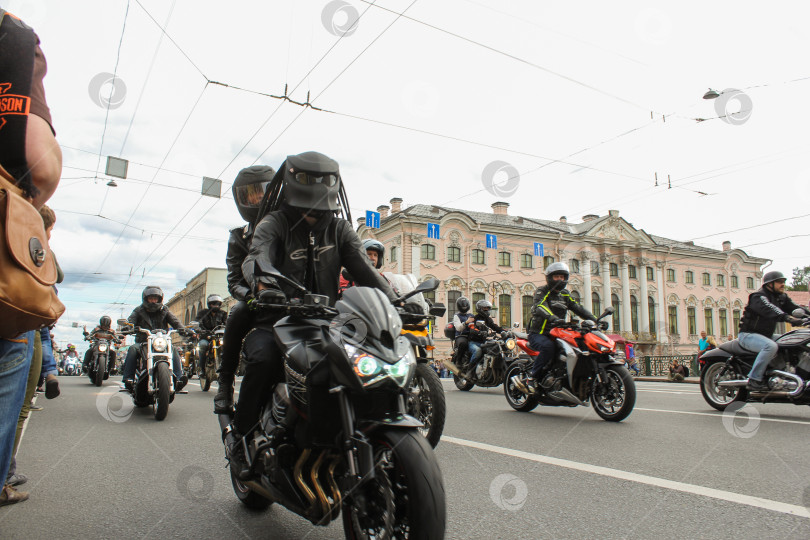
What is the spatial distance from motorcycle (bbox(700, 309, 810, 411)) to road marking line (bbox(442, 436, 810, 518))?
154 inches

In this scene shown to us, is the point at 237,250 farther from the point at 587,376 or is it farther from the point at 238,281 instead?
the point at 587,376

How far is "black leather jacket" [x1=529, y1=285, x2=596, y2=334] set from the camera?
7.34 meters

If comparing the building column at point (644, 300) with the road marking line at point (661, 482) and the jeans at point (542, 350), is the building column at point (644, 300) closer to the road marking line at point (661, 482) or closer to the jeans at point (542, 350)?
the jeans at point (542, 350)

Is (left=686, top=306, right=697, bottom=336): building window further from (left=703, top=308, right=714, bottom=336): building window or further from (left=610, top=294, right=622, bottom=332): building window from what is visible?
(left=610, top=294, right=622, bottom=332): building window

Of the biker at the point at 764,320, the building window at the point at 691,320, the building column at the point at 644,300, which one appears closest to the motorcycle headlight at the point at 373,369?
the biker at the point at 764,320

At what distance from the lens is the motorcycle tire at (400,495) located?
1.92m

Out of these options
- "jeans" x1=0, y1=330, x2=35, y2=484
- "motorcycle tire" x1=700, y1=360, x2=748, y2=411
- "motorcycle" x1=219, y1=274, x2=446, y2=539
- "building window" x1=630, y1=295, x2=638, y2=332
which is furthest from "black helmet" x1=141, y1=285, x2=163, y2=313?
"building window" x1=630, y1=295, x2=638, y2=332

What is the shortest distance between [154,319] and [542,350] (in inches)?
221

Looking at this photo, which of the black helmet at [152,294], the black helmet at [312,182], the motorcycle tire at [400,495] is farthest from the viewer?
the black helmet at [152,294]

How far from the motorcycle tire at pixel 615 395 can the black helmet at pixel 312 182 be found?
4594 millimetres

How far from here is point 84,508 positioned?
3369 mm

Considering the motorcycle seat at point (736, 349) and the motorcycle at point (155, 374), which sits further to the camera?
the motorcycle seat at point (736, 349)

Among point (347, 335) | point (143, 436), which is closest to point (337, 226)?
point (347, 335)

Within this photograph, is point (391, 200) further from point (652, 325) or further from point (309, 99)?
point (309, 99)
